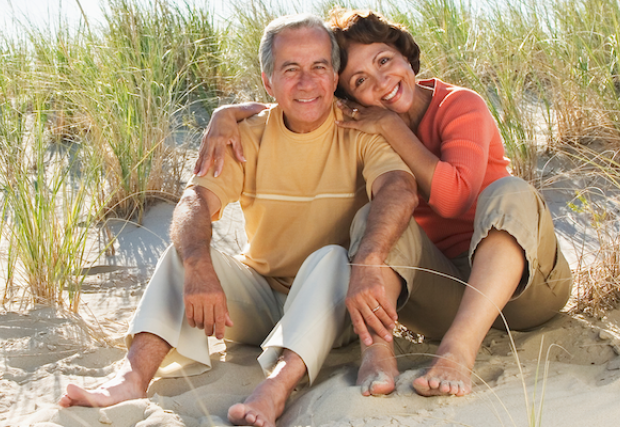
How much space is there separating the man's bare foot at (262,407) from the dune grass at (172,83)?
1.40 m

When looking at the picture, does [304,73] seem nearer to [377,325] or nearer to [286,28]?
[286,28]

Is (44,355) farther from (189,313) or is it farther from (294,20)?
(294,20)

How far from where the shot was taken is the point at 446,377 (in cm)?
228

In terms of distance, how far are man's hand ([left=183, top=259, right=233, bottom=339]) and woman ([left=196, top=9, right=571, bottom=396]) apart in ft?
1.48

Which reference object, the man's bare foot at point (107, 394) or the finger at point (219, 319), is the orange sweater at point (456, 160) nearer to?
the finger at point (219, 319)

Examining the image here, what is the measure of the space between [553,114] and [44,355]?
350cm

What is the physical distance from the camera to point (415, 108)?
308 cm

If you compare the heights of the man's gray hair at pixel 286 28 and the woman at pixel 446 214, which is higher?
the man's gray hair at pixel 286 28

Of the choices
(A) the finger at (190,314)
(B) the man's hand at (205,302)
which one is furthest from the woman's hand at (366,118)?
(A) the finger at (190,314)

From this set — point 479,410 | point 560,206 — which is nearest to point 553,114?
point 560,206

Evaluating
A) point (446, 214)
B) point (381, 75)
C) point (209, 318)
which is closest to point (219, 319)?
point (209, 318)

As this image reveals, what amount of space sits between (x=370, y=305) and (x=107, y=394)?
89cm

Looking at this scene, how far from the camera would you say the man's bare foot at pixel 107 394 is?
2.32m

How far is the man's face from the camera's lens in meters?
2.87
